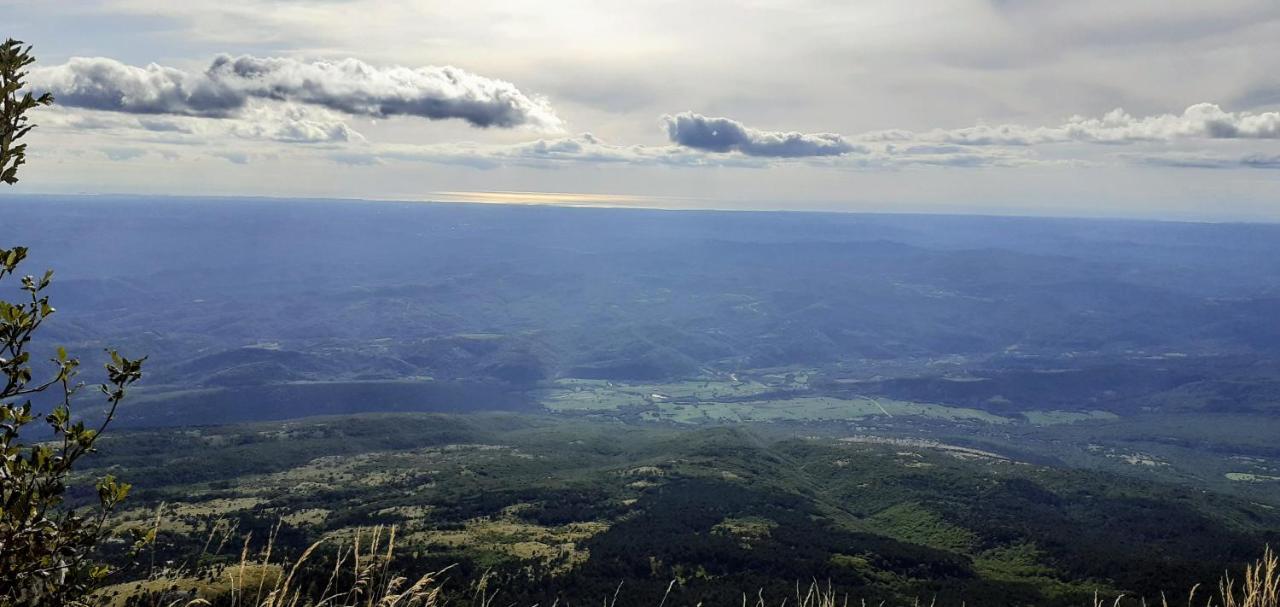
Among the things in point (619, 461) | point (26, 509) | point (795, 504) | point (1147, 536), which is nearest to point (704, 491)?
point (795, 504)

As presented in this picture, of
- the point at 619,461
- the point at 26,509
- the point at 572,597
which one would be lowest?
the point at 619,461

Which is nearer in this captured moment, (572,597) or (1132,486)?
(572,597)

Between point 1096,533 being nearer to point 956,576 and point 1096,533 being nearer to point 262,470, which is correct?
point 956,576

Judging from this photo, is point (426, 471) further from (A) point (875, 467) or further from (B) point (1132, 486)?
(B) point (1132, 486)

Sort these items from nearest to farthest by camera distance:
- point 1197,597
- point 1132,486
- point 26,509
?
point 26,509 → point 1197,597 → point 1132,486

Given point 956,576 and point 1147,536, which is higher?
point 956,576

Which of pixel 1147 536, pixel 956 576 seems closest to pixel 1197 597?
pixel 956 576

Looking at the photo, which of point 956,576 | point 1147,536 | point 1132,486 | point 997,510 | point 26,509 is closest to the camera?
point 26,509
